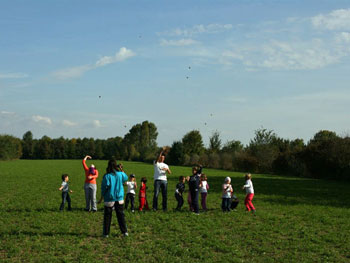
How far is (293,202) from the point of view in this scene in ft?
60.2

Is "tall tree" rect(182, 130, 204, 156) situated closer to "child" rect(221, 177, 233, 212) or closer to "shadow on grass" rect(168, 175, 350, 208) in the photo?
"shadow on grass" rect(168, 175, 350, 208)

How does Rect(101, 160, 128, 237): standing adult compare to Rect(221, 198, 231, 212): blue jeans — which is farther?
Rect(221, 198, 231, 212): blue jeans

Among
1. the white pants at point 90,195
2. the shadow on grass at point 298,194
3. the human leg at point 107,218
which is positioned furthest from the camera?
the shadow on grass at point 298,194

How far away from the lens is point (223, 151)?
3150 inches

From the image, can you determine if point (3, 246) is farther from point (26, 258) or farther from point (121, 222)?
point (121, 222)

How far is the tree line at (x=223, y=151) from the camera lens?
47.5 metres

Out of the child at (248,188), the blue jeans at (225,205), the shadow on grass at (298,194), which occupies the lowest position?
the shadow on grass at (298,194)

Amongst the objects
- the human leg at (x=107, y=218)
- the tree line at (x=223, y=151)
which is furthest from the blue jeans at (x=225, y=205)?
the tree line at (x=223, y=151)

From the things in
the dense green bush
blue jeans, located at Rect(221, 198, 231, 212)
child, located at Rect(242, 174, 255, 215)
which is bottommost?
blue jeans, located at Rect(221, 198, 231, 212)

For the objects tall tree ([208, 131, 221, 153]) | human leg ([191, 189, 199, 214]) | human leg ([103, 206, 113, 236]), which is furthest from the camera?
tall tree ([208, 131, 221, 153])

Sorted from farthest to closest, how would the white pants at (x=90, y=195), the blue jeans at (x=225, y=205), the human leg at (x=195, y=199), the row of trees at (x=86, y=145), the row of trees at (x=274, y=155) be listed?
the row of trees at (x=86, y=145)
the row of trees at (x=274, y=155)
the blue jeans at (x=225, y=205)
the white pants at (x=90, y=195)
the human leg at (x=195, y=199)

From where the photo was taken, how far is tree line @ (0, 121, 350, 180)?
4750 cm

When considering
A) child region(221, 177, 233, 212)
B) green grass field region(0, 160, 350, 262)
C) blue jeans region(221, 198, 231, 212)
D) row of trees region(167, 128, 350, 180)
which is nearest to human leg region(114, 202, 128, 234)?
green grass field region(0, 160, 350, 262)

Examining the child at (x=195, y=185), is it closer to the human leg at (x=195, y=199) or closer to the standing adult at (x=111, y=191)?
the human leg at (x=195, y=199)
